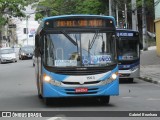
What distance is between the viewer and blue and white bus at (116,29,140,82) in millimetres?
26453

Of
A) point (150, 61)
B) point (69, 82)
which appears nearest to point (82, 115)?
point (69, 82)

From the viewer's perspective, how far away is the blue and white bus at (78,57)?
48.3ft

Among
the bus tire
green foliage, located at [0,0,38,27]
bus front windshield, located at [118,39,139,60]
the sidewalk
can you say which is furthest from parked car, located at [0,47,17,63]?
the bus tire

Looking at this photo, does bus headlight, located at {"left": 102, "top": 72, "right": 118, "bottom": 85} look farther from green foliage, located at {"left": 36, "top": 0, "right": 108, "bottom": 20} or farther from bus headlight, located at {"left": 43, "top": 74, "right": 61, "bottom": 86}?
green foliage, located at {"left": 36, "top": 0, "right": 108, "bottom": 20}

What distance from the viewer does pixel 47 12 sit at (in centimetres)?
7725

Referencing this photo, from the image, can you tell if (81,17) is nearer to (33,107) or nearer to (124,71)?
(33,107)

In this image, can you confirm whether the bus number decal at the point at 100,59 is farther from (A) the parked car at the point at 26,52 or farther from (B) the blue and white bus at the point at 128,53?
(A) the parked car at the point at 26,52

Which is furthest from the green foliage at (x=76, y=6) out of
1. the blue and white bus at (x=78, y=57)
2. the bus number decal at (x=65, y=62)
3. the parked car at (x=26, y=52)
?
the bus number decal at (x=65, y=62)

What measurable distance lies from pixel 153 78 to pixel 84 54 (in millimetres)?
13454

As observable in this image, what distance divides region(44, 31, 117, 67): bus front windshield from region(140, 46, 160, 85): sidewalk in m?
11.0

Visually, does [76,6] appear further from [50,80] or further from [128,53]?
[50,80]

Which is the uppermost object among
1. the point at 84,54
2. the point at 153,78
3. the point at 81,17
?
the point at 81,17

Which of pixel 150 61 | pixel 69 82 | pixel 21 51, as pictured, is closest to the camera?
pixel 69 82

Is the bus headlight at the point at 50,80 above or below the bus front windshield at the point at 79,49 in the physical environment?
below
